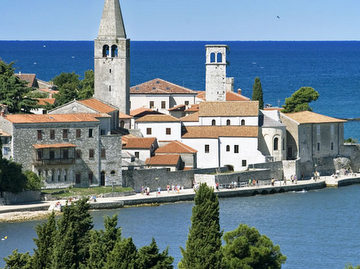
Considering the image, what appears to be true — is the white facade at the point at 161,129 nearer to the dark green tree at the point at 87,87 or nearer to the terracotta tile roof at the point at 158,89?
the terracotta tile roof at the point at 158,89

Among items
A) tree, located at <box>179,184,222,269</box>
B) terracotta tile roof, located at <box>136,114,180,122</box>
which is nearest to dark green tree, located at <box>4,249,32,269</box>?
tree, located at <box>179,184,222,269</box>

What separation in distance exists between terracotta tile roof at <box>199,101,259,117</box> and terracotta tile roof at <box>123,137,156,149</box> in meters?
4.67

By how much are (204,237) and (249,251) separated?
2.32 metres

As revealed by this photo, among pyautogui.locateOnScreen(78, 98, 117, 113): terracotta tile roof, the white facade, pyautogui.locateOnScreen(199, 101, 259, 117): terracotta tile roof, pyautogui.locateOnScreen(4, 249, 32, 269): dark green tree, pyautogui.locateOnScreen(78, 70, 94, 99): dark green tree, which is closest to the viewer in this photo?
pyautogui.locateOnScreen(4, 249, 32, 269): dark green tree

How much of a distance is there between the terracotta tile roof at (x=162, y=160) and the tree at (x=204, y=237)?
24980mm

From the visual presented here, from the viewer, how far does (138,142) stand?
6706 cm

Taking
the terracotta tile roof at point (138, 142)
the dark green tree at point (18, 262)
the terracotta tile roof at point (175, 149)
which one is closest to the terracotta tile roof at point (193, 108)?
the terracotta tile roof at point (175, 149)

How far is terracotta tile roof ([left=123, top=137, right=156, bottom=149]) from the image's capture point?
66500 mm

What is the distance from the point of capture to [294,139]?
72062 mm

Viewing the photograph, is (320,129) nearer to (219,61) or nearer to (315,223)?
(219,61)

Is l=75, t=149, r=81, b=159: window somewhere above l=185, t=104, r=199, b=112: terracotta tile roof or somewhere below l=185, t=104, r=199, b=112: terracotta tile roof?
below

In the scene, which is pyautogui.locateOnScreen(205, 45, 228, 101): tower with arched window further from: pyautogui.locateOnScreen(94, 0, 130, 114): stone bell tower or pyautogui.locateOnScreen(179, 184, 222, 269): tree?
pyautogui.locateOnScreen(179, 184, 222, 269): tree

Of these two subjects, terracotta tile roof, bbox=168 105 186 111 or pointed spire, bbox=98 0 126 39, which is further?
terracotta tile roof, bbox=168 105 186 111

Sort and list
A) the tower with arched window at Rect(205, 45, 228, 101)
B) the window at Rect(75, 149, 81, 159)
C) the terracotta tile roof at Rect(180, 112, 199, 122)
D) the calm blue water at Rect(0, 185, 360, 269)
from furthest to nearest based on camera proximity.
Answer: the tower with arched window at Rect(205, 45, 228, 101) → the terracotta tile roof at Rect(180, 112, 199, 122) → the window at Rect(75, 149, 81, 159) → the calm blue water at Rect(0, 185, 360, 269)
